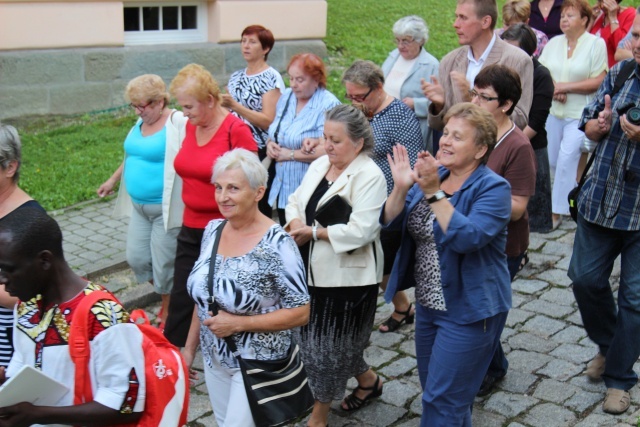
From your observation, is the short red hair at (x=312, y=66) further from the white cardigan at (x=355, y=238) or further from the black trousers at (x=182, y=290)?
the white cardigan at (x=355, y=238)

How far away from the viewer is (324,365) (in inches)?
204

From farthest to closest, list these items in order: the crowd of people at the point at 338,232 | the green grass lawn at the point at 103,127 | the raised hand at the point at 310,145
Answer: the green grass lawn at the point at 103,127
the raised hand at the point at 310,145
the crowd of people at the point at 338,232

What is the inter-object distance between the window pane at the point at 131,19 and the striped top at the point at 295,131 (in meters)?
5.66

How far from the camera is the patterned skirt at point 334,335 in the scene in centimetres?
511

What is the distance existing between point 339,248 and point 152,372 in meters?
1.87

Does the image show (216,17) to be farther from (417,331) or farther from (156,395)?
(156,395)

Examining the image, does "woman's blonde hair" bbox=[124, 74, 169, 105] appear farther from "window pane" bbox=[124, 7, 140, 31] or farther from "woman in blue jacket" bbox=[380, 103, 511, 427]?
"window pane" bbox=[124, 7, 140, 31]

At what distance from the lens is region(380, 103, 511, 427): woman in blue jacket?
429 centimetres

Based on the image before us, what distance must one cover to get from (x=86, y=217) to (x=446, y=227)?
5.25 m

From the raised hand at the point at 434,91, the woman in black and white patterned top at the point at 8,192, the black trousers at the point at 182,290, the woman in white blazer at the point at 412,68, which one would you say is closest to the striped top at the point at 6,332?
the woman in black and white patterned top at the point at 8,192

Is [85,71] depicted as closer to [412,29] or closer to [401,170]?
[412,29]

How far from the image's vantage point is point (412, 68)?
7.52m

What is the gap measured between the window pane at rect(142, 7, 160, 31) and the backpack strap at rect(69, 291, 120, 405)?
360 inches

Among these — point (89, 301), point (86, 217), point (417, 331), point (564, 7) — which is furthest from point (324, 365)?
point (564, 7)
